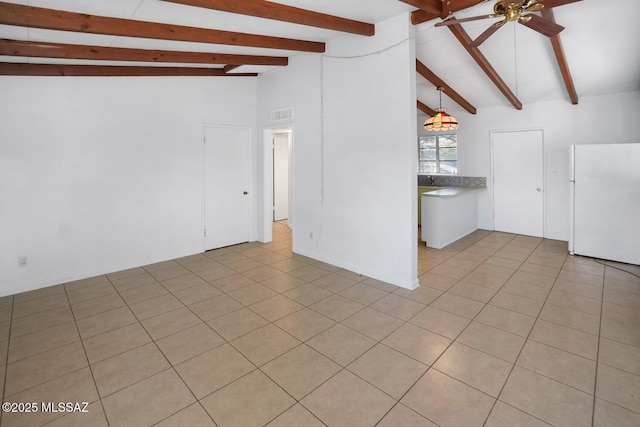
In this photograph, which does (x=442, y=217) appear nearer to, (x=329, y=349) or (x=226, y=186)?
(x=329, y=349)

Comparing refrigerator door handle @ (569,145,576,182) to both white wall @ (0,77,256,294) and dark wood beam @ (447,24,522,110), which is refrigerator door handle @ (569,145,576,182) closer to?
dark wood beam @ (447,24,522,110)

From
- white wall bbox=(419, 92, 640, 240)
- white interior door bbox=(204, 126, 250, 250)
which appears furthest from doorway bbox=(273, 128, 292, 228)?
white wall bbox=(419, 92, 640, 240)

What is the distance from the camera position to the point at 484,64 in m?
4.54

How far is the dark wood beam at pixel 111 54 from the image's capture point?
10.1ft

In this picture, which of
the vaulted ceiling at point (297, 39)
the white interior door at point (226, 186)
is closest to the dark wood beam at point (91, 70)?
the vaulted ceiling at point (297, 39)

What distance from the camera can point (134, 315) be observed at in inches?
126

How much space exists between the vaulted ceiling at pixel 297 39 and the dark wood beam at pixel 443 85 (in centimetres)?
2

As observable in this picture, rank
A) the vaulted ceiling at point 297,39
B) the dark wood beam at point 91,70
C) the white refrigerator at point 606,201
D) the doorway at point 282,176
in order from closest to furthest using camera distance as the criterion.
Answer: the vaulted ceiling at point 297,39, the dark wood beam at point 91,70, the white refrigerator at point 606,201, the doorway at point 282,176

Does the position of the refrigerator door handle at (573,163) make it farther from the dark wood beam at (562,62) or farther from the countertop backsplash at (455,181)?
the countertop backsplash at (455,181)

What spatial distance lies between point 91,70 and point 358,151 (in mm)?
3538

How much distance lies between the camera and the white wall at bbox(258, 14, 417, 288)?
12.0 feet

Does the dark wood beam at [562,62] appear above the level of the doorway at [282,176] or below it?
above

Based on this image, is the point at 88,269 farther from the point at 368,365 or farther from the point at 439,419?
the point at 439,419

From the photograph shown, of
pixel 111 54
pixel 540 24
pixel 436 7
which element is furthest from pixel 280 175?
pixel 540 24
